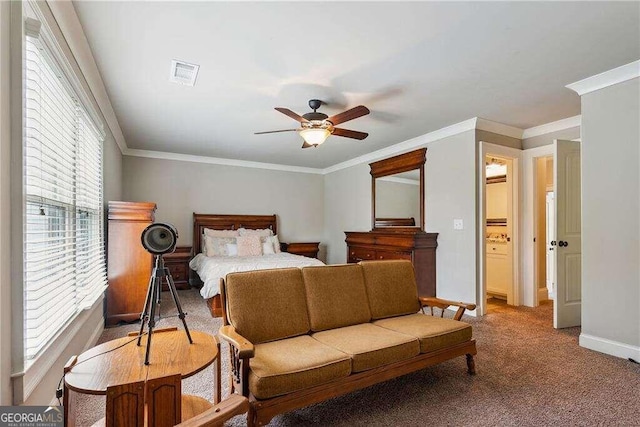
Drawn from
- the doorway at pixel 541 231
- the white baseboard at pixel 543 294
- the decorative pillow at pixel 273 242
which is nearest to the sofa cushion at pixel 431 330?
the doorway at pixel 541 231

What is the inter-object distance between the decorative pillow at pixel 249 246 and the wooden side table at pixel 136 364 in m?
3.76

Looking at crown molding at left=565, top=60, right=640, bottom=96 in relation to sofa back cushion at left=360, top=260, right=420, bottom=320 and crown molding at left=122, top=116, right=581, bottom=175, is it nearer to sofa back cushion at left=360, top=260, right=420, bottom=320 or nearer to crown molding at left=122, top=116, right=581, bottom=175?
crown molding at left=122, top=116, right=581, bottom=175

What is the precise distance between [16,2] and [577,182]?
194 inches

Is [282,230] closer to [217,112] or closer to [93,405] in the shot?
[217,112]

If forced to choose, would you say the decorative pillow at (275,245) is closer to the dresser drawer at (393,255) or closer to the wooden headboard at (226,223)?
the wooden headboard at (226,223)

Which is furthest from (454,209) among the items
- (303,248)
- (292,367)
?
(292,367)

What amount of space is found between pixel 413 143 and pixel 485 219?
1.58 meters

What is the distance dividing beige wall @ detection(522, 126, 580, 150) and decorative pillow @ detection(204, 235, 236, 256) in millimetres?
4846

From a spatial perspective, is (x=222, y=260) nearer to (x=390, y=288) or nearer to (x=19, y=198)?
(x=390, y=288)

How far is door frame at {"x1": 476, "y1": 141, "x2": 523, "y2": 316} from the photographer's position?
13.1ft

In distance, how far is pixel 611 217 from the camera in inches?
112

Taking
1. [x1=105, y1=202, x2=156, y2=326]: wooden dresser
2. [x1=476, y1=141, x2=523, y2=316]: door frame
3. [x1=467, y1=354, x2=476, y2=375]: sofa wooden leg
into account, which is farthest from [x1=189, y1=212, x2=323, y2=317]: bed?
[x1=467, y1=354, x2=476, y2=375]: sofa wooden leg

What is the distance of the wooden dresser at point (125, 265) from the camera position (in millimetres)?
3688

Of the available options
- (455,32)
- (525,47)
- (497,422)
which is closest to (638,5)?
(525,47)
